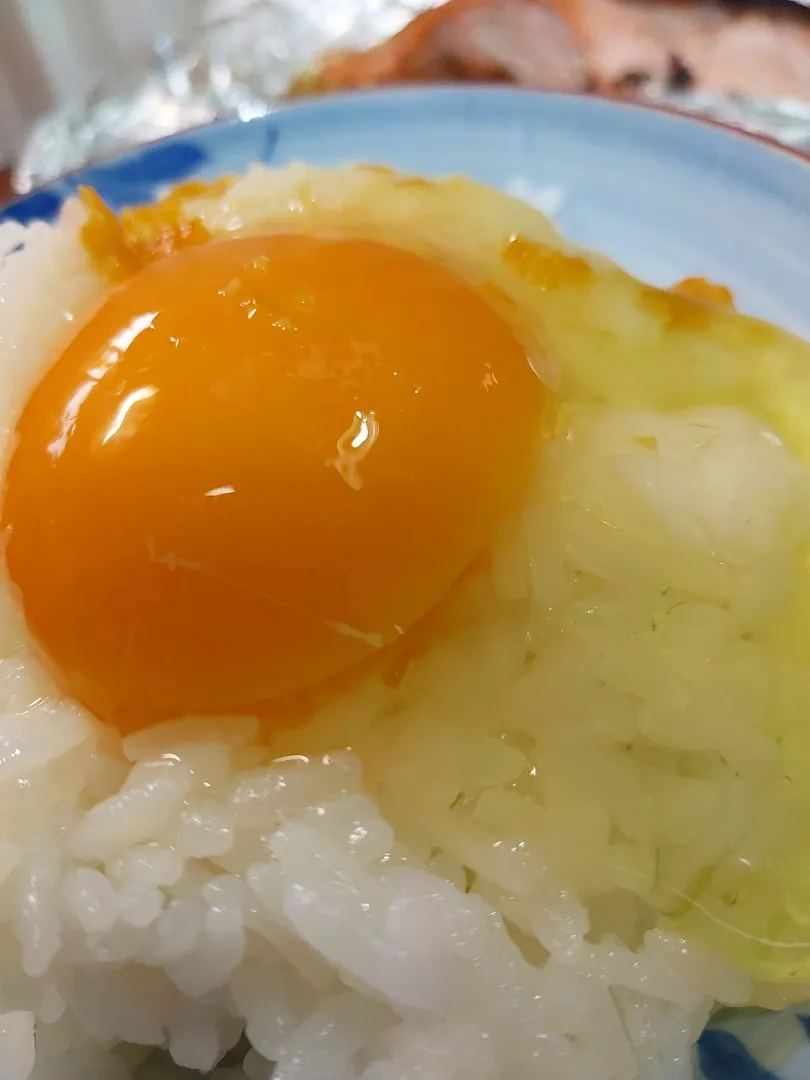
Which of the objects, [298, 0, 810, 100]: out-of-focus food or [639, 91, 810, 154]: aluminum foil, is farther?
[298, 0, 810, 100]: out-of-focus food

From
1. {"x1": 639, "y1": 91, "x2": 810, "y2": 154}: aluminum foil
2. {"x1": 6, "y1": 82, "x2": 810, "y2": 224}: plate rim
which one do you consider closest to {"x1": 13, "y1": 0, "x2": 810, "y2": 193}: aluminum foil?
{"x1": 6, "y1": 82, "x2": 810, "y2": 224}: plate rim

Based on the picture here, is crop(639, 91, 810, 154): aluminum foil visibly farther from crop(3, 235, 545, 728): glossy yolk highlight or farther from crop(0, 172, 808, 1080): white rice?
crop(3, 235, 545, 728): glossy yolk highlight

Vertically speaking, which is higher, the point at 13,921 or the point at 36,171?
the point at 36,171

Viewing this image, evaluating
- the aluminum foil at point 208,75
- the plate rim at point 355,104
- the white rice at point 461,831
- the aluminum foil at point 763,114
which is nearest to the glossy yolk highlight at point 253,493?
the white rice at point 461,831

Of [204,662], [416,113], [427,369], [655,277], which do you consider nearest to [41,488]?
[204,662]

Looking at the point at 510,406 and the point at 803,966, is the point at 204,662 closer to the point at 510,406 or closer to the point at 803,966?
the point at 510,406

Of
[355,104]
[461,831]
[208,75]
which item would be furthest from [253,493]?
[208,75]
